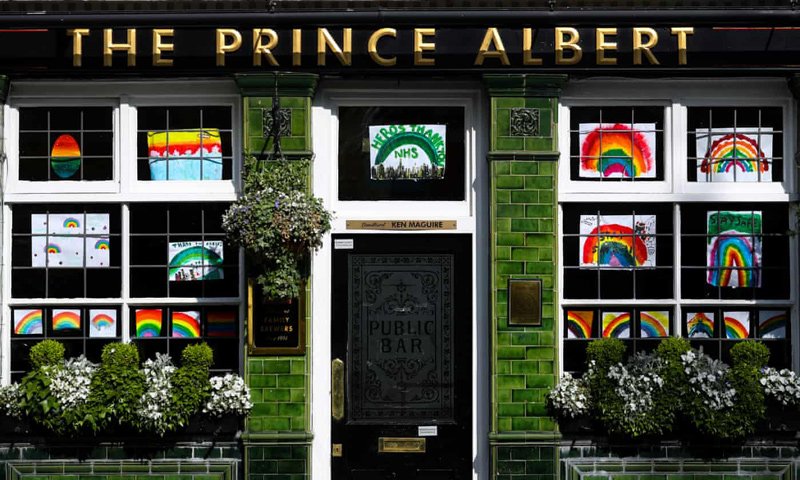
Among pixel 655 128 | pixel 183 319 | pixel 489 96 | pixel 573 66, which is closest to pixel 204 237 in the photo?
pixel 183 319

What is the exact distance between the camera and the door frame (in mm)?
8750

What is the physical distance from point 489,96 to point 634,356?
8.60 feet

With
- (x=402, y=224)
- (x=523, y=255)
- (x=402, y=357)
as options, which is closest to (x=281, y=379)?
(x=402, y=357)

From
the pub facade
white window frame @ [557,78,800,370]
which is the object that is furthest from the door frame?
white window frame @ [557,78,800,370]

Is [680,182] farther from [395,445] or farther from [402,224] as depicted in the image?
[395,445]

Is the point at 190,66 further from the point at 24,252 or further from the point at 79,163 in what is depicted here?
the point at 24,252

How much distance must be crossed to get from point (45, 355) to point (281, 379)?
6.70ft

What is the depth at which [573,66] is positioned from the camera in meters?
8.63

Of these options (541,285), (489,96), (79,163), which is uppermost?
(489,96)

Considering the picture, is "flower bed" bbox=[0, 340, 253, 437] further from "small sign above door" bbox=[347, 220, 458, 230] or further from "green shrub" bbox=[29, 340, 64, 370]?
"small sign above door" bbox=[347, 220, 458, 230]

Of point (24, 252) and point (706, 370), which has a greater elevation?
point (24, 252)

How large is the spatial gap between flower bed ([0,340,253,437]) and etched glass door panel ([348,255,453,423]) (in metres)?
1.10

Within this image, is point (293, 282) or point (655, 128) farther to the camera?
point (655, 128)

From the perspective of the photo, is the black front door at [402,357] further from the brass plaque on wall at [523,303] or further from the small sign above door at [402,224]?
the brass plaque on wall at [523,303]
